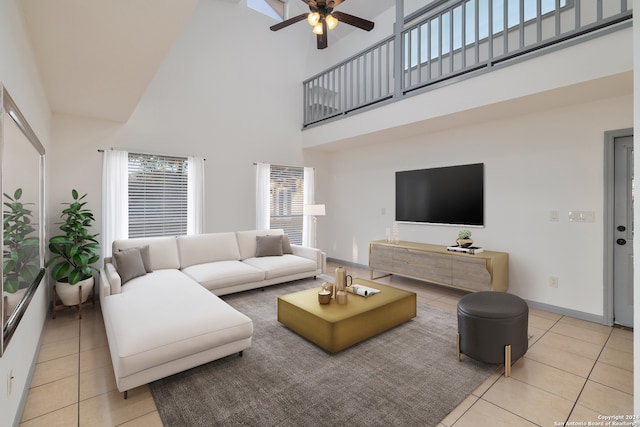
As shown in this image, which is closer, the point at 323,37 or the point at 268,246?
the point at 323,37

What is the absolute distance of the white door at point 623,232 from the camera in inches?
125

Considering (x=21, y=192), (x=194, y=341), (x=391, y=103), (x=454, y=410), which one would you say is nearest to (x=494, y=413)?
(x=454, y=410)

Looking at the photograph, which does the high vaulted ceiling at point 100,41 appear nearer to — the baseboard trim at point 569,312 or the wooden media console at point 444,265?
the wooden media console at point 444,265

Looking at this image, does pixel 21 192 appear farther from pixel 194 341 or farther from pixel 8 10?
pixel 194 341

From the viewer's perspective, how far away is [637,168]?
1386 mm

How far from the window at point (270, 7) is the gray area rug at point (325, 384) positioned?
5672 mm

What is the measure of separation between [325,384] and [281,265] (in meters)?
2.44

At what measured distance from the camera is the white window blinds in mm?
4445

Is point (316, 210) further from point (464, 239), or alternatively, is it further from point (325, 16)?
point (325, 16)

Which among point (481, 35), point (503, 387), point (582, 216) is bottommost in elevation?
point (503, 387)

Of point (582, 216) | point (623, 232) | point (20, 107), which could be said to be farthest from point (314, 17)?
point (623, 232)

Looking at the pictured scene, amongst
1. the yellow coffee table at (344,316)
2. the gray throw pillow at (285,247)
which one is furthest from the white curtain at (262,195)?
the yellow coffee table at (344,316)

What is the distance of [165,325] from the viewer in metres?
2.27

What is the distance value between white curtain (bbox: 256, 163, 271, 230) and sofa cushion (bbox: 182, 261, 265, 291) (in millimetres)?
1223
